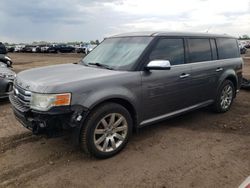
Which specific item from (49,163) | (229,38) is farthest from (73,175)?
(229,38)

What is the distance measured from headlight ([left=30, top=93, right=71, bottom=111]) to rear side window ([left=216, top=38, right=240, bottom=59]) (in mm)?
3691

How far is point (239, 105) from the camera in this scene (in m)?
6.36

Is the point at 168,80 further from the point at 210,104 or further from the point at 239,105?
the point at 239,105

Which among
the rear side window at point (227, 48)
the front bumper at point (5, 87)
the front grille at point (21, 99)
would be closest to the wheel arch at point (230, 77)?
the rear side window at point (227, 48)

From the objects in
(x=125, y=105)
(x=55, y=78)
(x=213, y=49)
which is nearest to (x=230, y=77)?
(x=213, y=49)

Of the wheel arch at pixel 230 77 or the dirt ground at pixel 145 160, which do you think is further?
the wheel arch at pixel 230 77

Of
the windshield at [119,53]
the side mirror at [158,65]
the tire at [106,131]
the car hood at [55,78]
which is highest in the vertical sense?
the windshield at [119,53]

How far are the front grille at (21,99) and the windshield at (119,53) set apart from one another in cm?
131

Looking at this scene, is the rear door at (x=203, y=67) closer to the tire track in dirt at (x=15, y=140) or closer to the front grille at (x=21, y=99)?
the front grille at (x=21, y=99)

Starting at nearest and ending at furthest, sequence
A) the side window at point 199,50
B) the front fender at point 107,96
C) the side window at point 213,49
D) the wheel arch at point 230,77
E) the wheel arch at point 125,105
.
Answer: the front fender at point 107,96, the wheel arch at point 125,105, the side window at point 199,50, the side window at point 213,49, the wheel arch at point 230,77

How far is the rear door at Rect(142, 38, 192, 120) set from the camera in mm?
3932

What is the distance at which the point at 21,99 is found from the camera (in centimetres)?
348

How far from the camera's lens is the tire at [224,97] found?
544cm

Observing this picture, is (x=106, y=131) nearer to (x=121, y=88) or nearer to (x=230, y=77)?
(x=121, y=88)
